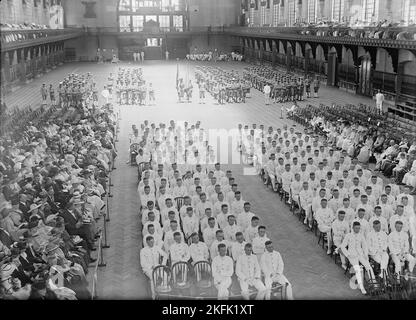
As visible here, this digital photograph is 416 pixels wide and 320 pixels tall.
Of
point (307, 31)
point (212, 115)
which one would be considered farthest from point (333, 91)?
point (212, 115)

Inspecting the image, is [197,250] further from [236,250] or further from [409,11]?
[409,11]

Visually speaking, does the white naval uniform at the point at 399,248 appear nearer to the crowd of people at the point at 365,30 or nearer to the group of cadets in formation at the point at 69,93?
the crowd of people at the point at 365,30

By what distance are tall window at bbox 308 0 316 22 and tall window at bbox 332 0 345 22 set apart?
13.1 ft

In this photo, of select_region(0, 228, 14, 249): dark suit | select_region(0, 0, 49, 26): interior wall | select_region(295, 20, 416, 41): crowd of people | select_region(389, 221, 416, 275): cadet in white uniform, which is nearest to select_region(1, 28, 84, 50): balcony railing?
select_region(0, 0, 49, 26): interior wall

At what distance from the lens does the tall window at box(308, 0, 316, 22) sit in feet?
145

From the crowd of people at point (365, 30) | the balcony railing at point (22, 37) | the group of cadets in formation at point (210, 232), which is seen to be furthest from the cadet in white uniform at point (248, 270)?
the balcony railing at point (22, 37)

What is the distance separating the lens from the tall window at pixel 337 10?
3862 cm

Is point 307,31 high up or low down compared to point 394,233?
up

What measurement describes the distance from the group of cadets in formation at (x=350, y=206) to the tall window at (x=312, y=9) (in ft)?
95.6

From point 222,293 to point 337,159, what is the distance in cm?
890

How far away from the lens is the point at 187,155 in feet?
58.4

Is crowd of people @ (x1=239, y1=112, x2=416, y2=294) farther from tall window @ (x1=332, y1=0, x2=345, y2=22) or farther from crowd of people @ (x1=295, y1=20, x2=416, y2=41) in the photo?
tall window @ (x1=332, y1=0, x2=345, y2=22)
